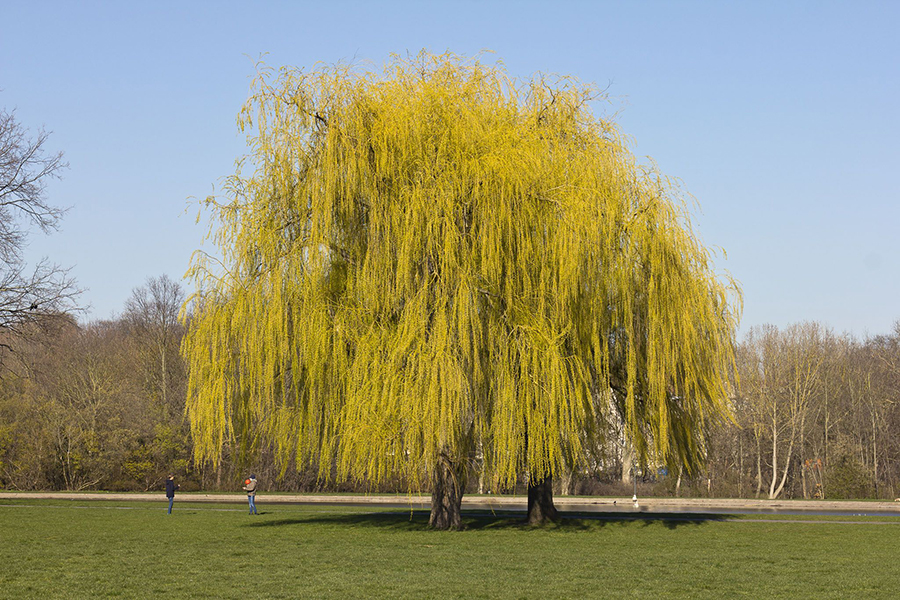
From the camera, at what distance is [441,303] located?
19.9 meters

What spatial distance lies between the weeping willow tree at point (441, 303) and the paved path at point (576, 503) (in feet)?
43.4

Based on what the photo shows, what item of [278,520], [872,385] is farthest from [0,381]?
[872,385]

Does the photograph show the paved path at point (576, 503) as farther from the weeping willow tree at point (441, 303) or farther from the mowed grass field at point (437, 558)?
the weeping willow tree at point (441, 303)

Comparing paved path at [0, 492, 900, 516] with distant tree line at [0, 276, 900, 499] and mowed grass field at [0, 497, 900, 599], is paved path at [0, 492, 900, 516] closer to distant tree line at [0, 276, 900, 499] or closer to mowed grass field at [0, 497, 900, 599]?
distant tree line at [0, 276, 900, 499]

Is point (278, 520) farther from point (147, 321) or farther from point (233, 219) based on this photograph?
point (147, 321)

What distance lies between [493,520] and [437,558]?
10.5 metres

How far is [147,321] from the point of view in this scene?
6406cm

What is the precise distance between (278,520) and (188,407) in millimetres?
6391

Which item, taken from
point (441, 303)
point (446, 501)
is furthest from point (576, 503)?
point (441, 303)

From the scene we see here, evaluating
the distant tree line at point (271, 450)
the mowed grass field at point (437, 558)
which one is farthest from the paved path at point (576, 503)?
the mowed grass field at point (437, 558)

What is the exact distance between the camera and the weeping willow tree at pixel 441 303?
1948 cm

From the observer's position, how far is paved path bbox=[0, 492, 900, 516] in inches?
1374

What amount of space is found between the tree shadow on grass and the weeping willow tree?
2100mm

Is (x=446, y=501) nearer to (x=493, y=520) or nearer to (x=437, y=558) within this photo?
(x=493, y=520)
